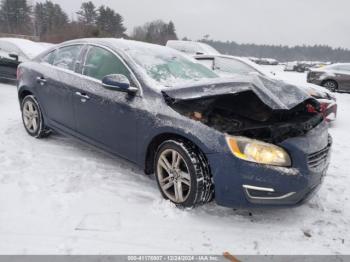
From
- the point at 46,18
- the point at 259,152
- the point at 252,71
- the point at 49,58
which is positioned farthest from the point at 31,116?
the point at 46,18

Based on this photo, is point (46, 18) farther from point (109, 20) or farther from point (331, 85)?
point (331, 85)

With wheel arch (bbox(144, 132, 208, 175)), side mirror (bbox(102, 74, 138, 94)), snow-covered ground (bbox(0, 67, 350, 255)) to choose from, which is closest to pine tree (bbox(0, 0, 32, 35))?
snow-covered ground (bbox(0, 67, 350, 255))

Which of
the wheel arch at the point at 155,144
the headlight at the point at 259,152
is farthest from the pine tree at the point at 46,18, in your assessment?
the headlight at the point at 259,152

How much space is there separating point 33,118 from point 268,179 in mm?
3685

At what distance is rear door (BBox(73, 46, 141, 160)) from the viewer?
11.1ft

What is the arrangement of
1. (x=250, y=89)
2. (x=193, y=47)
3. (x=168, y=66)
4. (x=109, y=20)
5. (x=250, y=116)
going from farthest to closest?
(x=109, y=20) < (x=193, y=47) < (x=168, y=66) < (x=250, y=116) < (x=250, y=89)

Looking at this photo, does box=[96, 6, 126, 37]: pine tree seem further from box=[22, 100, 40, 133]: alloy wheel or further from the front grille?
the front grille

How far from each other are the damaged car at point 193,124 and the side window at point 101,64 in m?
0.01

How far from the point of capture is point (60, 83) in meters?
4.20

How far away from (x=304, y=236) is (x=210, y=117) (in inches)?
51.4

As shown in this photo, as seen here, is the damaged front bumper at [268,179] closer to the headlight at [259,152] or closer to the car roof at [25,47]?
the headlight at [259,152]

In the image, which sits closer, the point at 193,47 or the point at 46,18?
the point at 193,47

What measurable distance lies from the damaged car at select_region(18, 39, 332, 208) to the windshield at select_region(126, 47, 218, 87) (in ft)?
0.05

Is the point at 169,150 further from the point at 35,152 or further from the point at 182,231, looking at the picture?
the point at 35,152
